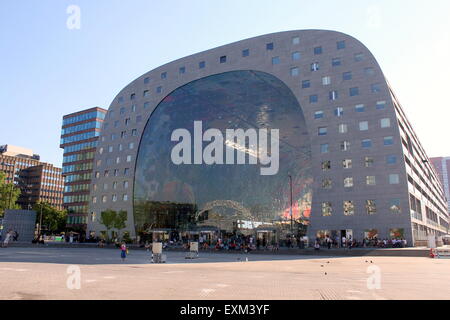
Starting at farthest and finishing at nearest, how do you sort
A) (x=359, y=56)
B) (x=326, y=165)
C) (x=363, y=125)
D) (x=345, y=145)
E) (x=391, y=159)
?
(x=359, y=56) < (x=326, y=165) < (x=345, y=145) < (x=363, y=125) < (x=391, y=159)

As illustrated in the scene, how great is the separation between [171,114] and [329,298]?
6862 cm

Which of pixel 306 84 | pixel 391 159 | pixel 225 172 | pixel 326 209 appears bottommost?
pixel 326 209

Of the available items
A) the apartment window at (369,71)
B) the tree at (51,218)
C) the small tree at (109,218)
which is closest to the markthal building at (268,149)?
the apartment window at (369,71)

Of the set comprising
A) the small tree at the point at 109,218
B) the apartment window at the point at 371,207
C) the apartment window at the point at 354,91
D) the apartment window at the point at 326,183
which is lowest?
the small tree at the point at 109,218

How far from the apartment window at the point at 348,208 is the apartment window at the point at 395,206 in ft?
16.6

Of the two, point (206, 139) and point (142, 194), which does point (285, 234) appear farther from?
point (142, 194)

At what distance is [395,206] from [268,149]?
21823 mm

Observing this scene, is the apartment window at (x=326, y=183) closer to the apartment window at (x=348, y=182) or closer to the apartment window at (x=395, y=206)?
the apartment window at (x=348, y=182)

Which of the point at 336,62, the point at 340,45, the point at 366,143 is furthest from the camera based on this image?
the point at 340,45

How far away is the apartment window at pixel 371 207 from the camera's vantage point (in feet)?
175

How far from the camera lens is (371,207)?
53.6 m

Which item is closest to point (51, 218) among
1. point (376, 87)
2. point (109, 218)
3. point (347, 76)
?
point (109, 218)

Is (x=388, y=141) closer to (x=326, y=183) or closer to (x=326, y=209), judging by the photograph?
(x=326, y=183)

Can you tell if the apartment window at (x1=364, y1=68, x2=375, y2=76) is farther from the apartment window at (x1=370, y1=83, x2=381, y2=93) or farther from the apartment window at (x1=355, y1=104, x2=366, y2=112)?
the apartment window at (x1=355, y1=104, x2=366, y2=112)
